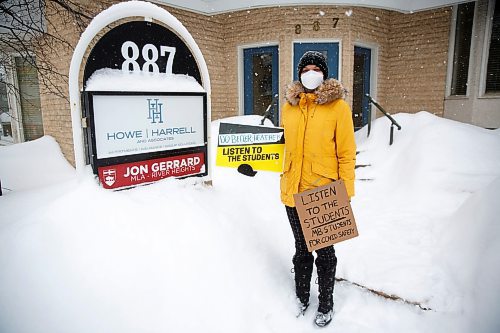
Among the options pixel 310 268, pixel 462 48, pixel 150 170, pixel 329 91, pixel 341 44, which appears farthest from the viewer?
pixel 462 48

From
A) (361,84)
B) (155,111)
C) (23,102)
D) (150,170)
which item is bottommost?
(150,170)

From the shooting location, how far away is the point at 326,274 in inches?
84.0

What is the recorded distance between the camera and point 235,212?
2932 millimetres

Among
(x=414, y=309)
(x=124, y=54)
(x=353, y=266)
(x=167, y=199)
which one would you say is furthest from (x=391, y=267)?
(x=124, y=54)

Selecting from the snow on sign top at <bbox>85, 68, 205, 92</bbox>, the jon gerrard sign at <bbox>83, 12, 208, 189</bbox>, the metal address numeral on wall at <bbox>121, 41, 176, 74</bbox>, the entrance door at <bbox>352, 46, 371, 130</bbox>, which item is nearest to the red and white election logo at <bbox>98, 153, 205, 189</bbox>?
the jon gerrard sign at <bbox>83, 12, 208, 189</bbox>

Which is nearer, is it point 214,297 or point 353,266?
point 214,297

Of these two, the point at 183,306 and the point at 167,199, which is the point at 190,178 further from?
the point at 183,306

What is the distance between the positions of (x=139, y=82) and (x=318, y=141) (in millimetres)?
1450

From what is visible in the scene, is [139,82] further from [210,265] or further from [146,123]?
[210,265]

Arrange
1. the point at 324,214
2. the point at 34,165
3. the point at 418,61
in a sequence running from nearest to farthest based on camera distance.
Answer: the point at 324,214
the point at 34,165
the point at 418,61

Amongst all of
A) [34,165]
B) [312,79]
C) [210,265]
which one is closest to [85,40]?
[312,79]

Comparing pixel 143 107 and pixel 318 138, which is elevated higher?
pixel 143 107

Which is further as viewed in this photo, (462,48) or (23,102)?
(23,102)

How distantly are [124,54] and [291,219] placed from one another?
176 centimetres
